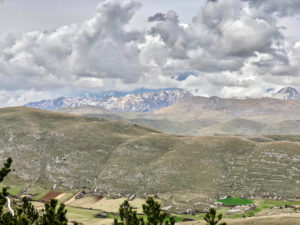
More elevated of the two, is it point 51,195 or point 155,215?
point 155,215

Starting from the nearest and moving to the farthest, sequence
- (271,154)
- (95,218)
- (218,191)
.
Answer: (95,218) < (218,191) < (271,154)

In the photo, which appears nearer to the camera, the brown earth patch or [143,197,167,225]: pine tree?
[143,197,167,225]: pine tree

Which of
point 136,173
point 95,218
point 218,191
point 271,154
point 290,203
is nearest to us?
point 95,218

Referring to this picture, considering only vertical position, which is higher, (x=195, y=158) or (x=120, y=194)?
(x=195, y=158)

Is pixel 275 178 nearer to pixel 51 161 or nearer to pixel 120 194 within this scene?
pixel 120 194

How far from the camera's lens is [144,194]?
160000 mm

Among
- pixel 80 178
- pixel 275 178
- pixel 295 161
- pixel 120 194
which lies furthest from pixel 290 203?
pixel 80 178

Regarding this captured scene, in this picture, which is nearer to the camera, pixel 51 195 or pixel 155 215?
pixel 155 215

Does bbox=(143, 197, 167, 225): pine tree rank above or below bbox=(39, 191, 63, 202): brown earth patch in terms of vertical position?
above

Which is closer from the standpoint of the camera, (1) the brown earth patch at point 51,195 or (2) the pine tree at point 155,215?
(2) the pine tree at point 155,215

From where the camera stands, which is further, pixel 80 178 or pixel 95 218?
pixel 80 178

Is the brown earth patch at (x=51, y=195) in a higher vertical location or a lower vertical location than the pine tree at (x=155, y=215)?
lower

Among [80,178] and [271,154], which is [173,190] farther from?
[271,154]

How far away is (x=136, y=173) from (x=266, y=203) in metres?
75.6
